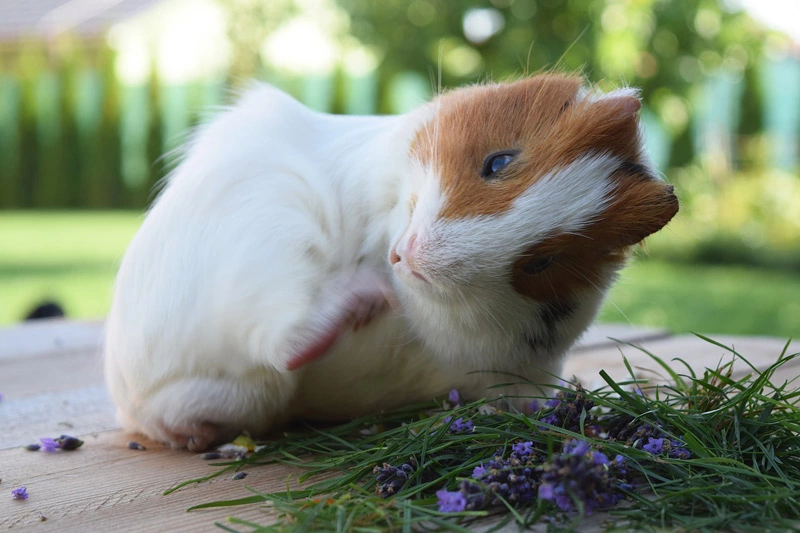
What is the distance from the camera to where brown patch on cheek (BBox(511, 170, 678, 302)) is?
4.78 ft

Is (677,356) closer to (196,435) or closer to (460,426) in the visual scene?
(460,426)

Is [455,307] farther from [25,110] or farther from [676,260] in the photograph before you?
[25,110]

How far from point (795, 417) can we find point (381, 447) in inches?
32.4

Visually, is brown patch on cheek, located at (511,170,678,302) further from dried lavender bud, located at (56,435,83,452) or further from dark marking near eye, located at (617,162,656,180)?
dried lavender bud, located at (56,435,83,452)

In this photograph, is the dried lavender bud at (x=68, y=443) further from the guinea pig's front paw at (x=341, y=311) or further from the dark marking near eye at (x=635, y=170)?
the dark marking near eye at (x=635, y=170)

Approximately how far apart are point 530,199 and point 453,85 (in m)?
8.88

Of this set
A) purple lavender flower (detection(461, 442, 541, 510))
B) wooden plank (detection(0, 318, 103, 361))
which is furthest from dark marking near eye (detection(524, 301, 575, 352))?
wooden plank (detection(0, 318, 103, 361))

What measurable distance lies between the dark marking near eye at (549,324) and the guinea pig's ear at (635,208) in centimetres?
18

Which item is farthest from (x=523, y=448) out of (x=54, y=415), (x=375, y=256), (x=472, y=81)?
(x=472, y=81)

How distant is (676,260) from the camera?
10.6m

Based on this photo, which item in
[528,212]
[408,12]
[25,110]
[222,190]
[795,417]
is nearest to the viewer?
[528,212]

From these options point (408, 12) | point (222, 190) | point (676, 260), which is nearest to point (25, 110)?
point (408, 12)

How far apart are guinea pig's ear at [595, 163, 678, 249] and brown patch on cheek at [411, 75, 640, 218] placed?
77 mm

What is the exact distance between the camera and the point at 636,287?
8148 mm
